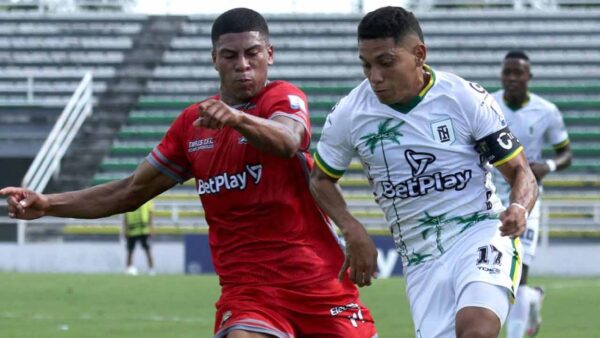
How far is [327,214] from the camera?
6449 millimetres

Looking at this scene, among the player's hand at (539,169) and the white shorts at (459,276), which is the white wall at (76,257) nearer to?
the player's hand at (539,169)

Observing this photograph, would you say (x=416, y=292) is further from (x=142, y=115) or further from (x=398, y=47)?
(x=142, y=115)

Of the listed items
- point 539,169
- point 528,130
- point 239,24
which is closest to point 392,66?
point 239,24

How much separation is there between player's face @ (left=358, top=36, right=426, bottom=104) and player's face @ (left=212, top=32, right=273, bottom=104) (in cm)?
49

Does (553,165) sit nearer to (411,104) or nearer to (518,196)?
(411,104)

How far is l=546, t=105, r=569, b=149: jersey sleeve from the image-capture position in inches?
488

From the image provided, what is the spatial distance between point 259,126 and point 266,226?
2.23ft

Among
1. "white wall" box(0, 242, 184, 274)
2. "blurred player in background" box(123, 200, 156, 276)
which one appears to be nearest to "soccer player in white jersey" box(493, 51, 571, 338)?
"blurred player in background" box(123, 200, 156, 276)

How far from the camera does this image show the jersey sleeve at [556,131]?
488 inches

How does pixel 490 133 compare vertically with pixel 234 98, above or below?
below

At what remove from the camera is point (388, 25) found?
20.9 ft

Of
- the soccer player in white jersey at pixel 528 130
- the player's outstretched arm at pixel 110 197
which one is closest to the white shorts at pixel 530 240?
the soccer player in white jersey at pixel 528 130

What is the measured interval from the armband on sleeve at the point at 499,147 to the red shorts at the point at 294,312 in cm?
96

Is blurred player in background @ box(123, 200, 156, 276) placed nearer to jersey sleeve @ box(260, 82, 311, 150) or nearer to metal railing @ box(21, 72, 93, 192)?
metal railing @ box(21, 72, 93, 192)
